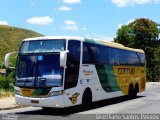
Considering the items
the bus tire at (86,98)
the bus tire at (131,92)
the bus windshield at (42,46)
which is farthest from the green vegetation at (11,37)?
the bus windshield at (42,46)

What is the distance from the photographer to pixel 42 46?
58.5 feet

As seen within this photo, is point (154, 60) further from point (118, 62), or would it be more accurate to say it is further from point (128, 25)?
point (118, 62)

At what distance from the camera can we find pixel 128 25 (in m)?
61.6

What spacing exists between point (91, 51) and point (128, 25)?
140 ft

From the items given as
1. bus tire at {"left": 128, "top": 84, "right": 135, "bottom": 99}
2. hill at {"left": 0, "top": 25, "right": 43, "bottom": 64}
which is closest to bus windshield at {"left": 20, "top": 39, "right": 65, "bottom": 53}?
bus tire at {"left": 128, "top": 84, "right": 135, "bottom": 99}

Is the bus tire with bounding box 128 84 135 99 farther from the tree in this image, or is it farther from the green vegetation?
the green vegetation

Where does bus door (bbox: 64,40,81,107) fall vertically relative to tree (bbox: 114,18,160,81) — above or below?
below

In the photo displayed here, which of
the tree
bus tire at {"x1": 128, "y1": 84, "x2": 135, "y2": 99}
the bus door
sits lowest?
bus tire at {"x1": 128, "y1": 84, "x2": 135, "y2": 99}

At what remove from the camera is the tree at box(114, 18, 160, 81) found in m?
59.2

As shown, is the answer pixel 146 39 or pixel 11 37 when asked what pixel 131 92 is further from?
pixel 11 37

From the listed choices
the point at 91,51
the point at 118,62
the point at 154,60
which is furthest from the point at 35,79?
the point at 154,60

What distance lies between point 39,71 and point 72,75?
53.8 inches

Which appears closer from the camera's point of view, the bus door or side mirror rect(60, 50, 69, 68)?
side mirror rect(60, 50, 69, 68)

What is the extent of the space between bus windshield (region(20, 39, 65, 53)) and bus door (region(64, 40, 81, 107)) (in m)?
0.40
